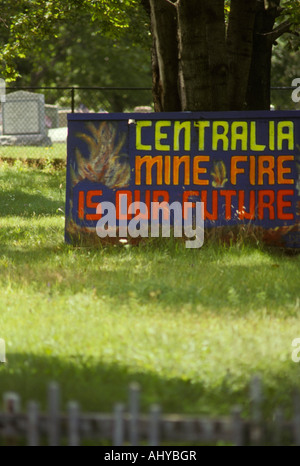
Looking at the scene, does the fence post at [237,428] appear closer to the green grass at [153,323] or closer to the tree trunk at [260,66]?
the green grass at [153,323]

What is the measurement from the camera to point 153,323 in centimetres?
524

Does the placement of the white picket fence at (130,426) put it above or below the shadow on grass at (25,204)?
above

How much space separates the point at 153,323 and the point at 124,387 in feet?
3.86

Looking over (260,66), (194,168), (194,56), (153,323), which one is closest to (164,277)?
(153,323)

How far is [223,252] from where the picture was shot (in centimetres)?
826

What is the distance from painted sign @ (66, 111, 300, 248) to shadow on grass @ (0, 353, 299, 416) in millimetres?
4471

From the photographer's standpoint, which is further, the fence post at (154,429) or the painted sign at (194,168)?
the painted sign at (194,168)

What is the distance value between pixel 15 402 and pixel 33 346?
222 cm

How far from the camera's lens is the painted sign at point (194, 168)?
870 cm

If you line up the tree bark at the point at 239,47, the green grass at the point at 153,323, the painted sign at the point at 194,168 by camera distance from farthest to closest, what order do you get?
the tree bark at the point at 239,47
the painted sign at the point at 194,168
the green grass at the point at 153,323

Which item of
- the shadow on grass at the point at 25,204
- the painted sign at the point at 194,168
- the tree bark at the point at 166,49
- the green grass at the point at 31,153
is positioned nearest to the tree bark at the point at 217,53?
the painted sign at the point at 194,168

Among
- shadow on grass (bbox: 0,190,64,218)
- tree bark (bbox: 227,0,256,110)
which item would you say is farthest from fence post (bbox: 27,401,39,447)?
shadow on grass (bbox: 0,190,64,218)

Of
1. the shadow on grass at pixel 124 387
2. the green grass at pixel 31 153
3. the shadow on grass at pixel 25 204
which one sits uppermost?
the shadow on grass at pixel 124 387
